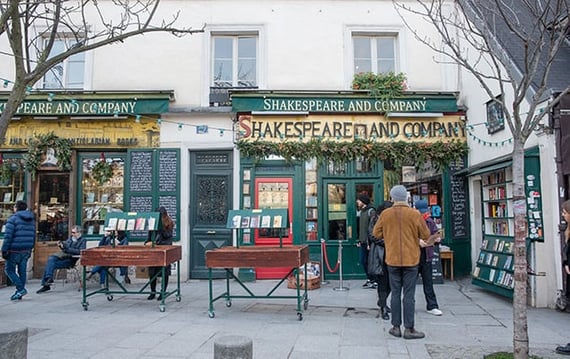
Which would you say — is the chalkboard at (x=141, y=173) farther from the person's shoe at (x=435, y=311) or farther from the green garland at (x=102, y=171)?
the person's shoe at (x=435, y=311)

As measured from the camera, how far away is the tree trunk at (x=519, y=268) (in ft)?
14.4

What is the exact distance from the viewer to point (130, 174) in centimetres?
1007

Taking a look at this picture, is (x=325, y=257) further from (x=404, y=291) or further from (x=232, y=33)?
(x=232, y=33)

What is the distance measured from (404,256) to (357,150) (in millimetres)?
4567

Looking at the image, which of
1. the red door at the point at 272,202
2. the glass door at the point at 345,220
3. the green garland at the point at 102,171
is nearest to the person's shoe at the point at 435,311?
the glass door at the point at 345,220

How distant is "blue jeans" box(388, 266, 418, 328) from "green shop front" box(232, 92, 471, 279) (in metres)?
4.09

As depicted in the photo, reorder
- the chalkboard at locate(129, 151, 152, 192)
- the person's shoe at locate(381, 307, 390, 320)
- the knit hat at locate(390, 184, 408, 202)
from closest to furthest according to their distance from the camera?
the knit hat at locate(390, 184, 408, 202) → the person's shoe at locate(381, 307, 390, 320) → the chalkboard at locate(129, 151, 152, 192)

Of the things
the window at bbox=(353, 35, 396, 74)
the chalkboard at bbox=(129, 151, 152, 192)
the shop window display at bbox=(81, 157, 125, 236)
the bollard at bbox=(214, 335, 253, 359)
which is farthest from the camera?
the window at bbox=(353, 35, 396, 74)

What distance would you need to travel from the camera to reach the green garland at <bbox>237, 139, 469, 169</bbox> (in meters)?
9.92

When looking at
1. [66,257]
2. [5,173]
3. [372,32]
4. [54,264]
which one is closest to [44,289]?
[54,264]

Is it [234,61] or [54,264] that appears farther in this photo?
[234,61]

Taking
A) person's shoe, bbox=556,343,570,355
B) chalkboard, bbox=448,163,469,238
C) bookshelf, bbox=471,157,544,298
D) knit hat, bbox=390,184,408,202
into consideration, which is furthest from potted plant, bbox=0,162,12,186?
person's shoe, bbox=556,343,570,355

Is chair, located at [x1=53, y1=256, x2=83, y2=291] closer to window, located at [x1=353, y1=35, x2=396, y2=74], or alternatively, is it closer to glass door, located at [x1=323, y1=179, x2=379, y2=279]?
glass door, located at [x1=323, y1=179, x2=379, y2=279]

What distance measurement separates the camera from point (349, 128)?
10.1m
